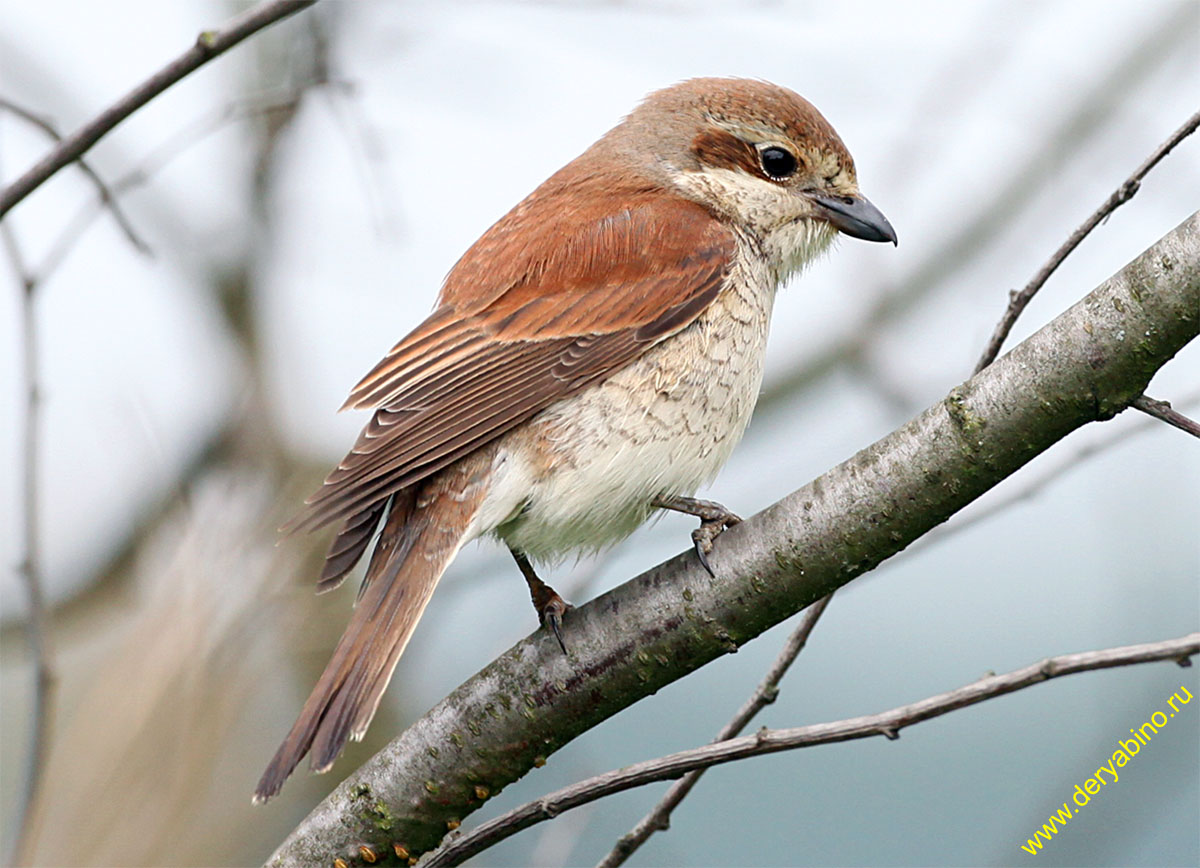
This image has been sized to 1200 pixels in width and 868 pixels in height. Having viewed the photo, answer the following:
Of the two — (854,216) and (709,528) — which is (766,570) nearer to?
(709,528)

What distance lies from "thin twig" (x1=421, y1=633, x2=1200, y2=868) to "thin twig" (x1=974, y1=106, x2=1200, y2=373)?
0.71 meters

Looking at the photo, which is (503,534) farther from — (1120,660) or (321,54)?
(321,54)

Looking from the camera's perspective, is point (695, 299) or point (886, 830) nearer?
point (695, 299)

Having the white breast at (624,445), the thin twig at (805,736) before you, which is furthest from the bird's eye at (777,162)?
the thin twig at (805,736)

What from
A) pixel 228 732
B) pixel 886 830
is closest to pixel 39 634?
pixel 228 732

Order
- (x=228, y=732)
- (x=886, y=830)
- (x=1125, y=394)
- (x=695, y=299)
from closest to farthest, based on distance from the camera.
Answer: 1. (x=1125, y=394)
2. (x=695, y=299)
3. (x=886, y=830)
4. (x=228, y=732)

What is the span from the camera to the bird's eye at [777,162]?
3598mm

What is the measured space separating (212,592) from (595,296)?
4.23 ft

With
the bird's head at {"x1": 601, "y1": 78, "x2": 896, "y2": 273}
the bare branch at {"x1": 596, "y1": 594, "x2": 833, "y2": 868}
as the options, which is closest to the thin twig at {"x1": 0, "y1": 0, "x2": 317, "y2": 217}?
the bare branch at {"x1": 596, "y1": 594, "x2": 833, "y2": 868}

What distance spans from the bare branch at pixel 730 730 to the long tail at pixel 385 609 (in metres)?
0.57

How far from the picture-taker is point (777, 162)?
3.61 metres

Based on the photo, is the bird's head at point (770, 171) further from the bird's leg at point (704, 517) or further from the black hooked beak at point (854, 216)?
the bird's leg at point (704, 517)

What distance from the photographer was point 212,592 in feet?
10.8

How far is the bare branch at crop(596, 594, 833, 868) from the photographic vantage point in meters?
2.17
